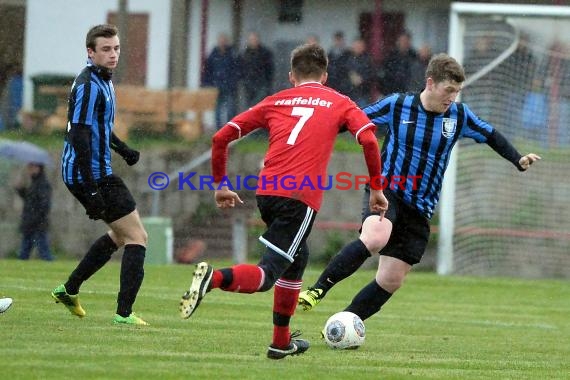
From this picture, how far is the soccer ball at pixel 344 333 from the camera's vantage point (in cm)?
843

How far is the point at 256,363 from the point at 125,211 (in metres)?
2.30

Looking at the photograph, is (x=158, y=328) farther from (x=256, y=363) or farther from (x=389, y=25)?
(x=389, y=25)

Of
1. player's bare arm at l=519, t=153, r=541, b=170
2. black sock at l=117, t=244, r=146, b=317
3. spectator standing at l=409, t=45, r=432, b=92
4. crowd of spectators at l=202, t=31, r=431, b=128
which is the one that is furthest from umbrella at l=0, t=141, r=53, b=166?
player's bare arm at l=519, t=153, r=541, b=170

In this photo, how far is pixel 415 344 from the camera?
9.09 meters

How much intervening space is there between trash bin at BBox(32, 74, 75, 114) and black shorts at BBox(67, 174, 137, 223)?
40.3ft

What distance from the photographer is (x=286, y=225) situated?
290 inches

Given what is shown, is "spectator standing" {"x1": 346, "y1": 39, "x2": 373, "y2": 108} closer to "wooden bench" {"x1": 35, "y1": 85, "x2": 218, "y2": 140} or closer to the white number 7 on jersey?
"wooden bench" {"x1": 35, "y1": 85, "x2": 218, "y2": 140}

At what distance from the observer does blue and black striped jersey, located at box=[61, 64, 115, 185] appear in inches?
351

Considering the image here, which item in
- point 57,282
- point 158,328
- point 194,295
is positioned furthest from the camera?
point 57,282

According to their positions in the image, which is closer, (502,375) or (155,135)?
(502,375)

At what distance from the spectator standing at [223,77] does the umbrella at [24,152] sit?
115 inches

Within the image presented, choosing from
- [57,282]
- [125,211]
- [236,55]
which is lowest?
[57,282]

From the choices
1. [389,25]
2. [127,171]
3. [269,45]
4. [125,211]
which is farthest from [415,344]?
[389,25]

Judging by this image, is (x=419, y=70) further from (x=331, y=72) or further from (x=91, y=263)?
(x=91, y=263)
